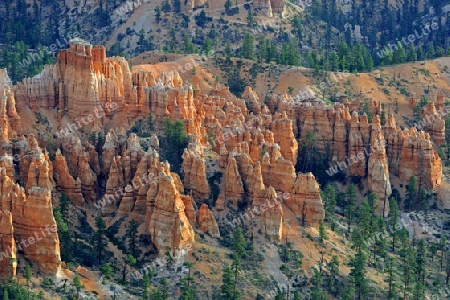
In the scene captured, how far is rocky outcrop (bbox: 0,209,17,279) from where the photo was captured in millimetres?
123250

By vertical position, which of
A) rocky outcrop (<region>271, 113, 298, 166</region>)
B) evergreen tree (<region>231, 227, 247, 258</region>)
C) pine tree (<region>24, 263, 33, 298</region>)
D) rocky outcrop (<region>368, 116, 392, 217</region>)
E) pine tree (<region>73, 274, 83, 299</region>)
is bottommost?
pine tree (<region>73, 274, 83, 299</region>)

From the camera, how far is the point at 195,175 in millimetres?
147125

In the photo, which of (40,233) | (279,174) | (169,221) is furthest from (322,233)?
(40,233)

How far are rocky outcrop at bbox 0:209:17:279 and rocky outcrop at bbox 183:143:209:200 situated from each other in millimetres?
28298

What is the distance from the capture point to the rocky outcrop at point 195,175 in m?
146

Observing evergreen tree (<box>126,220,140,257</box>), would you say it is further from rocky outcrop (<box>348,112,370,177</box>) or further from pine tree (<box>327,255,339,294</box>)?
rocky outcrop (<box>348,112,370,177</box>)

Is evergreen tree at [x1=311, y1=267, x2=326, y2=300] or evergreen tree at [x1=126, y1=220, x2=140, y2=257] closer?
evergreen tree at [x1=311, y1=267, x2=326, y2=300]

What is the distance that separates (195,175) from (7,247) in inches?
1189

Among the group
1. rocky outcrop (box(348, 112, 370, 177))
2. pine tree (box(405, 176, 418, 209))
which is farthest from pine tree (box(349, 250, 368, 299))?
rocky outcrop (box(348, 112, 370, 177))

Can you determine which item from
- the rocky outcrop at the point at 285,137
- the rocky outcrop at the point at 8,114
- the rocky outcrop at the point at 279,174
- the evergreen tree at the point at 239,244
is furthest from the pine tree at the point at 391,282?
the rocky outcrop at the point at 8,114

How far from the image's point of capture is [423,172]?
6905 inches

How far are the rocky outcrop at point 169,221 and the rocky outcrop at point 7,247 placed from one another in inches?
718

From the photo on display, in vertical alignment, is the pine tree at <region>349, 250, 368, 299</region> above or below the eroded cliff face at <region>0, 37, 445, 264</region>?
below

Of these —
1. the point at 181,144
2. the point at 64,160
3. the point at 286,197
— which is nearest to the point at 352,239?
the point at 286,197
